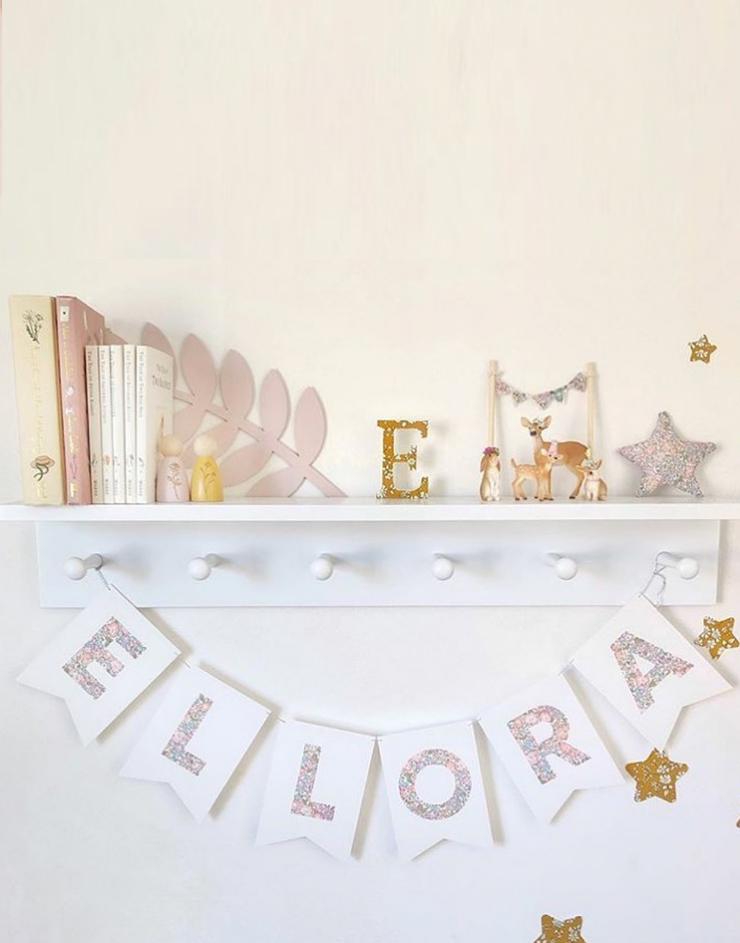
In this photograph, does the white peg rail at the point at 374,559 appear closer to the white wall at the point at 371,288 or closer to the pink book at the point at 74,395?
the white wall at the point at 371,288

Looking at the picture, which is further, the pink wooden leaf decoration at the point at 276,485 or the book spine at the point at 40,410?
the pink wooden leaf decoration at the point at 276,485

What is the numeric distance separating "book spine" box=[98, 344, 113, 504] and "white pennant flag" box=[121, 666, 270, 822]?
0.92 feet

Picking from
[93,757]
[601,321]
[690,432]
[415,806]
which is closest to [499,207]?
[601,321]

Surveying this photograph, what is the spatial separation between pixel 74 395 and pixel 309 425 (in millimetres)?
278

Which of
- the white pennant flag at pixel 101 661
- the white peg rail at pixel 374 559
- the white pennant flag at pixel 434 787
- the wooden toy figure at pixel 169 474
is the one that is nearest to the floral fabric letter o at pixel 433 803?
the white pennant flag at pixel 434 787

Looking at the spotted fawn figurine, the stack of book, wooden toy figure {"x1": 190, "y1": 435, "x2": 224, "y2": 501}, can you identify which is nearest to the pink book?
the stack of book

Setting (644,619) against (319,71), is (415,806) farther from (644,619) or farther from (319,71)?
(319,71)

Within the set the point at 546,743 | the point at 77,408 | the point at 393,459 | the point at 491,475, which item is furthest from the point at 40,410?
the point at 546,743

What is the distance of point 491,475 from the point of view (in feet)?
2.85

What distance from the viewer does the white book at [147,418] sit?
0.79m

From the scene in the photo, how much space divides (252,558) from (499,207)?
53 cm

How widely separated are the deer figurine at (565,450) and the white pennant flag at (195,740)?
1.54 feet

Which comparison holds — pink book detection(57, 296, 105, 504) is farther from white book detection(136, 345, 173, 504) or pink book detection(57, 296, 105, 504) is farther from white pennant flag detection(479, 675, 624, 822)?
white pennant flag detection(479, 675, 624, 822)

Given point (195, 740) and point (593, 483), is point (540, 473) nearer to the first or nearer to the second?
point (593, 483)
